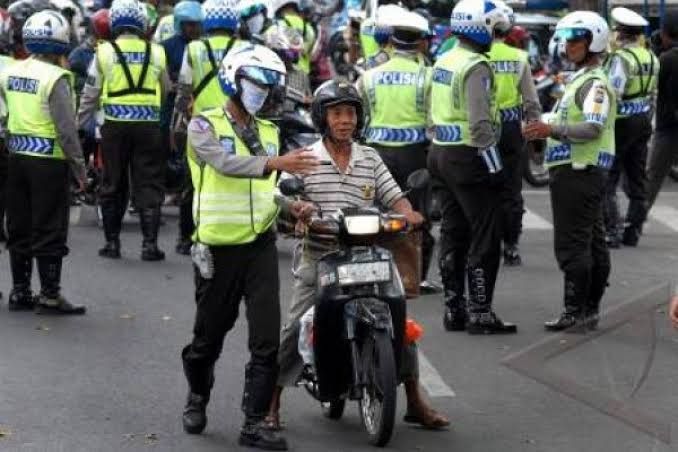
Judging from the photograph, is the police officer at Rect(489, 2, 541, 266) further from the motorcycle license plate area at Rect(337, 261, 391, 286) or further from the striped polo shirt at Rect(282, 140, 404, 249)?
the motorcycle license plate area at Rect(337, 261, 391, 286)

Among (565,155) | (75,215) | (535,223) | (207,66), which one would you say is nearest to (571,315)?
(565,155)

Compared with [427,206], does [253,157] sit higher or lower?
higher

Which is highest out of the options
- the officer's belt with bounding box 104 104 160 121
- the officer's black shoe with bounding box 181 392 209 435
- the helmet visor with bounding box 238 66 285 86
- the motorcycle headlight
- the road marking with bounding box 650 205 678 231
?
the helmet visor with bounding box 238 66 285 86

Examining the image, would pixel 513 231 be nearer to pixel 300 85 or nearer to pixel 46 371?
pixel 300 85

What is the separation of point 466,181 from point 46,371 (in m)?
2.80

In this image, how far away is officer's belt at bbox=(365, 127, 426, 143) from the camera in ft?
42.7

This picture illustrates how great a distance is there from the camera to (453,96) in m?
11.6

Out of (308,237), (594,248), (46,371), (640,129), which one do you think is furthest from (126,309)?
(640,129)

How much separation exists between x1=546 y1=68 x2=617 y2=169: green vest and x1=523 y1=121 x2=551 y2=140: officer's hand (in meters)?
0.30

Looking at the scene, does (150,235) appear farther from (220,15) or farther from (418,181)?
(418,181)

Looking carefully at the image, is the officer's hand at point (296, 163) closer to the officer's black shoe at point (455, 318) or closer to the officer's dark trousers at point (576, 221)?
the officer's dark trousers at point (576, 221)

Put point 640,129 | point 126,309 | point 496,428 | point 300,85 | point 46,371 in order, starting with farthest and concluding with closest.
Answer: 1. point 300,85
2. point 640,129
3. point 126,309
4. point 46,371
5. point 496,428

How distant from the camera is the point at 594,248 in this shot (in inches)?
468

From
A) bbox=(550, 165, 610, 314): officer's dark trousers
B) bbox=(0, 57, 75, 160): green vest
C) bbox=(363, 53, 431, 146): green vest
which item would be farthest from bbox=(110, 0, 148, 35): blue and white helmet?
bbox=(550, 165, 610, 314): officer's dark trousers
